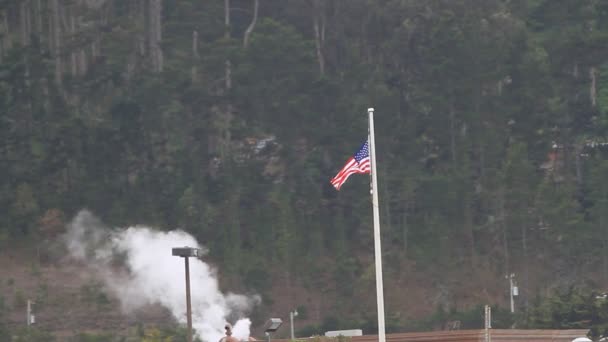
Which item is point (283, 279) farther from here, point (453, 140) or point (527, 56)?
point (527, 56)

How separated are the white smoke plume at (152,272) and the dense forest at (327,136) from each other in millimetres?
1591

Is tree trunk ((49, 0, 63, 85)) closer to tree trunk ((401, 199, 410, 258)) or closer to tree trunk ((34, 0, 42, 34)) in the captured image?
tree trunk ((34, 0, 42, 34))

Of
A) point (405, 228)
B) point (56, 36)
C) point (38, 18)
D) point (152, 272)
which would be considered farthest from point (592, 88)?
point (38, 18)

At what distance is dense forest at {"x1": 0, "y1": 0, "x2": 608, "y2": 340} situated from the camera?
7425 centimetres

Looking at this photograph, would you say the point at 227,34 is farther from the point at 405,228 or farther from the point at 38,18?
the point at 405,228

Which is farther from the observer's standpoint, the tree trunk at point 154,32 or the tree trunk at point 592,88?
the tree trunk at point 154,32

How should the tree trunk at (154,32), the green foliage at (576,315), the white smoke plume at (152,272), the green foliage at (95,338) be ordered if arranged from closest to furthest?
the green foliage at (576,315) → the white smoke plume at (152,272) → the green foliage at (95,338) → the tree trunk at (154,32)

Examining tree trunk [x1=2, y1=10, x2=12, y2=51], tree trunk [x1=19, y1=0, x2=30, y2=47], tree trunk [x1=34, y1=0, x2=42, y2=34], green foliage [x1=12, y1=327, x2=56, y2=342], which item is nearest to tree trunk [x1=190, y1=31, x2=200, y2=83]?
tree trunk [x1=34, y1=0, x2=42, y2=34]

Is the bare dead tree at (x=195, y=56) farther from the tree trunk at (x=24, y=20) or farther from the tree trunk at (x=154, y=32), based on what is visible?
the tree trunk at (x=24, y=20)

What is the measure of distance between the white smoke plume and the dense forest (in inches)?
62.6

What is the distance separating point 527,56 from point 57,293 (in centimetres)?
2883

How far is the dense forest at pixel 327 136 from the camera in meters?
74.2

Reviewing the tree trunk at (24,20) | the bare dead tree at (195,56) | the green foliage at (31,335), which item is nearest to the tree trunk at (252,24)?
the bare dead tree at (195,56)

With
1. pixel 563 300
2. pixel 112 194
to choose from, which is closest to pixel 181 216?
pixel 112 194
